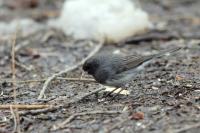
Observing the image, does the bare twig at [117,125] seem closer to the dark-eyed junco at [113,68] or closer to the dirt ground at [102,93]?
the dirt ground at [102,93]

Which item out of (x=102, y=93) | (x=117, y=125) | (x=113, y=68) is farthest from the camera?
(x=102, y=93)

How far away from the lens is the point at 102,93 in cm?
546

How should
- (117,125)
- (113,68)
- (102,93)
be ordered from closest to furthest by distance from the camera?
(117,125), (113,68), (102,93)

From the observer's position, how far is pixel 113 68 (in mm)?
5289

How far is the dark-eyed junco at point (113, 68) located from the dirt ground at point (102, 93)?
17cm

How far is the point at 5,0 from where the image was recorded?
11.6 metres

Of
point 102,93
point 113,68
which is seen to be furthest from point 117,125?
point 102,93

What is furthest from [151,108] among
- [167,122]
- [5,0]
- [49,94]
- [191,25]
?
[5,0]

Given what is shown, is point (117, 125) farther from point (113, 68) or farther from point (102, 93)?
point (102, 93)

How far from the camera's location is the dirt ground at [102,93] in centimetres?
427

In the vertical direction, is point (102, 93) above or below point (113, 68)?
below

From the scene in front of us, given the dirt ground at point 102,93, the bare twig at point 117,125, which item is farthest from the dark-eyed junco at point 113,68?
the bare twig at point 117,125

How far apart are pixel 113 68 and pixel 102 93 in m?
0.32

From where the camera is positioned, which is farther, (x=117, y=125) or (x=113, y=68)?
(x=113, y=68)
